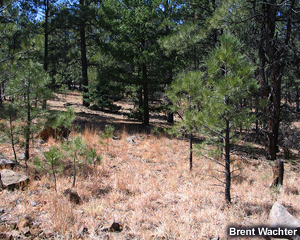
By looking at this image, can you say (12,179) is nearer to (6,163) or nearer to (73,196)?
(6,163)

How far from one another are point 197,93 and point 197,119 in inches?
65.4

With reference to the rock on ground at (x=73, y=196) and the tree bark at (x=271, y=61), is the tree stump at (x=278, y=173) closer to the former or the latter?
the tree bark at (x=271, y=61)

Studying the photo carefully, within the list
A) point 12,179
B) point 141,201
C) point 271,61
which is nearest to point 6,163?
point 12,179

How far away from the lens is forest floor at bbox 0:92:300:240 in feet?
11.5

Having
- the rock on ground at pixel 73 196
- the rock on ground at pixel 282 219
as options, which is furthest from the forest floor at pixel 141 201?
the rock on ground at pixel 282 219

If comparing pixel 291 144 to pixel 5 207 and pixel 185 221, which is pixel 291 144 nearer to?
pixel 185 221

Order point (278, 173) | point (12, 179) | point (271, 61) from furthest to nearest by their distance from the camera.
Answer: point (271, 61), point (278, 173), point (12, 179)

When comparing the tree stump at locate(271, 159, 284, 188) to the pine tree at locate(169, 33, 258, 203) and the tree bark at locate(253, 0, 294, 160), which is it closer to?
the pine tree at locate(169, 33, 258, 203)

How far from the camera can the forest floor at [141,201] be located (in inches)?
138

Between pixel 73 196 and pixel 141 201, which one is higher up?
pixel 73 196

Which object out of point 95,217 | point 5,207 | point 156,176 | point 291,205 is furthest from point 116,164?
point 291,205

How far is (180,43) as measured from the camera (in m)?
8.92

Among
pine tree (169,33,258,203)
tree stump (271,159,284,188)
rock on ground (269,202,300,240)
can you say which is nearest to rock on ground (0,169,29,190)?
pine tree (169,33,258,203)

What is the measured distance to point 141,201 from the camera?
4.43 meters
